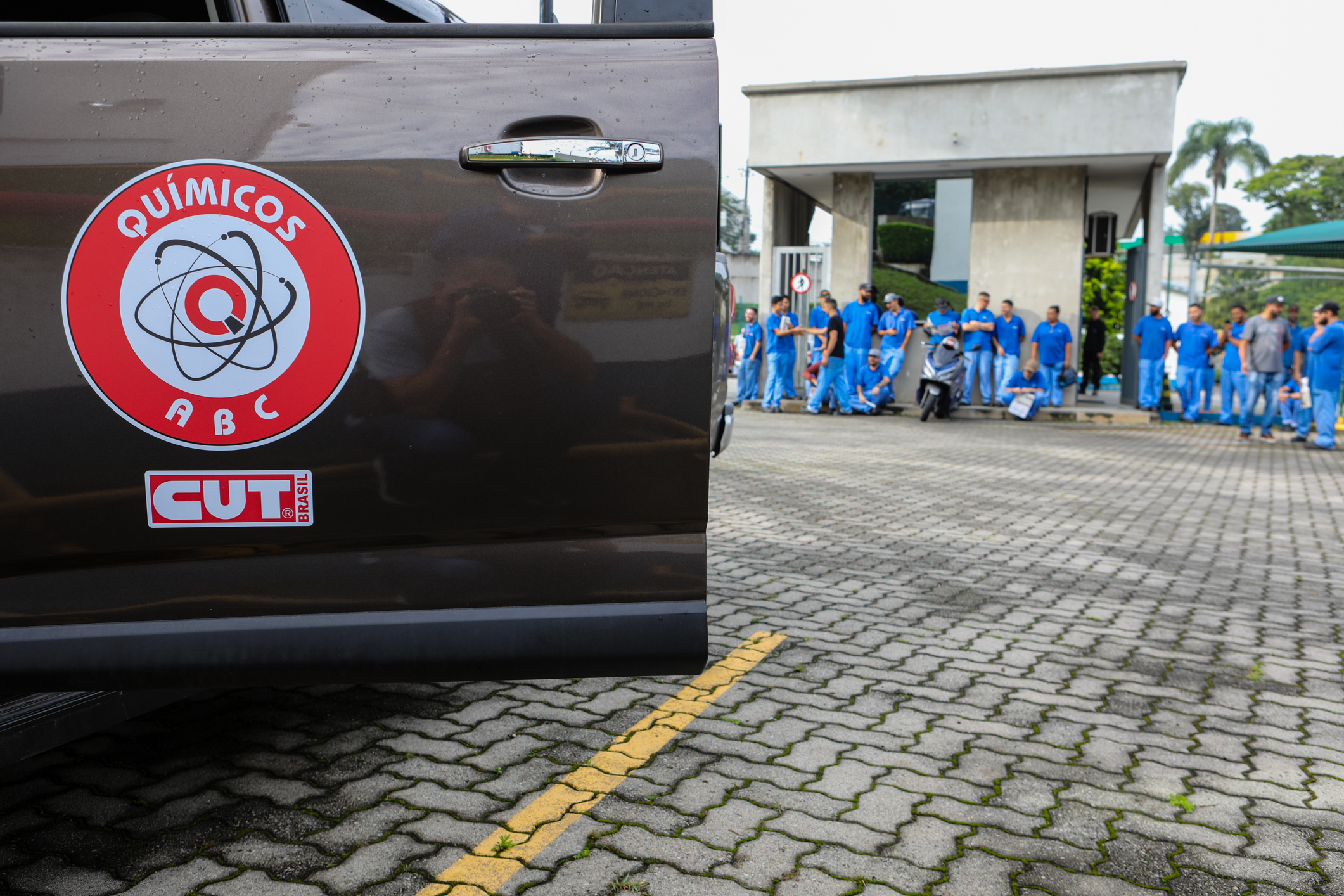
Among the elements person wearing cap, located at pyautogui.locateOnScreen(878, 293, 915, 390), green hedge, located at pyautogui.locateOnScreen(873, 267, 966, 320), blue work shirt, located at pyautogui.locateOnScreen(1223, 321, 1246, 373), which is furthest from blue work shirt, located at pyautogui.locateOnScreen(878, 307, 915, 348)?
green hedge, located at pyautogui.locateOnScreen(873, 267, 966, 320)

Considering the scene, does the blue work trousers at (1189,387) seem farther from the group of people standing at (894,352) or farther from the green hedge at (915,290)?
the green hedge at (915,290)

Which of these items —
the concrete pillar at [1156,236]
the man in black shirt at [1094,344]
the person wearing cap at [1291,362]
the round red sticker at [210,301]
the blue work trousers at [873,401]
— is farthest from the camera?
the man in black shirt at [1094,344]

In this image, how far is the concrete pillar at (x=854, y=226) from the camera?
18391mm

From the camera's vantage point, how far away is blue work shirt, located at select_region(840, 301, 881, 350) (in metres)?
16.6

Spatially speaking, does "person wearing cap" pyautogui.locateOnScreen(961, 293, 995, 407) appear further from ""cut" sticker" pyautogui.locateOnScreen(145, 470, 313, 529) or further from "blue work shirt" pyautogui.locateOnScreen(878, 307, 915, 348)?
""cut" sticker" pyautogui.locateOnScreen(145, 470, 313, 529)

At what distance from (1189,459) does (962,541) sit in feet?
21.6

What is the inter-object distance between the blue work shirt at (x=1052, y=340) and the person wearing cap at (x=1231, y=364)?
2300 mm

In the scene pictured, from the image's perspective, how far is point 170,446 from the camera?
1739 millimetres

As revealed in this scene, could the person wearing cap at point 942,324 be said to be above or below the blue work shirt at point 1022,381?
above

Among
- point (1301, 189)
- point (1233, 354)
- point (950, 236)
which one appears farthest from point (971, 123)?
point (1301, 189)

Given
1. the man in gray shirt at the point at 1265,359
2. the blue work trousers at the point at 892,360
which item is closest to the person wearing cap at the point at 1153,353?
the man in gray shirt at the point at 1265,359

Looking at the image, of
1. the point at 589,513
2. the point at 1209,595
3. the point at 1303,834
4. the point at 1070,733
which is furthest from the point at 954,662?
the point at 589,513

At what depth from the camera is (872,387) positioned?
1689 cm

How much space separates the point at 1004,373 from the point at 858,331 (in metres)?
2.45
